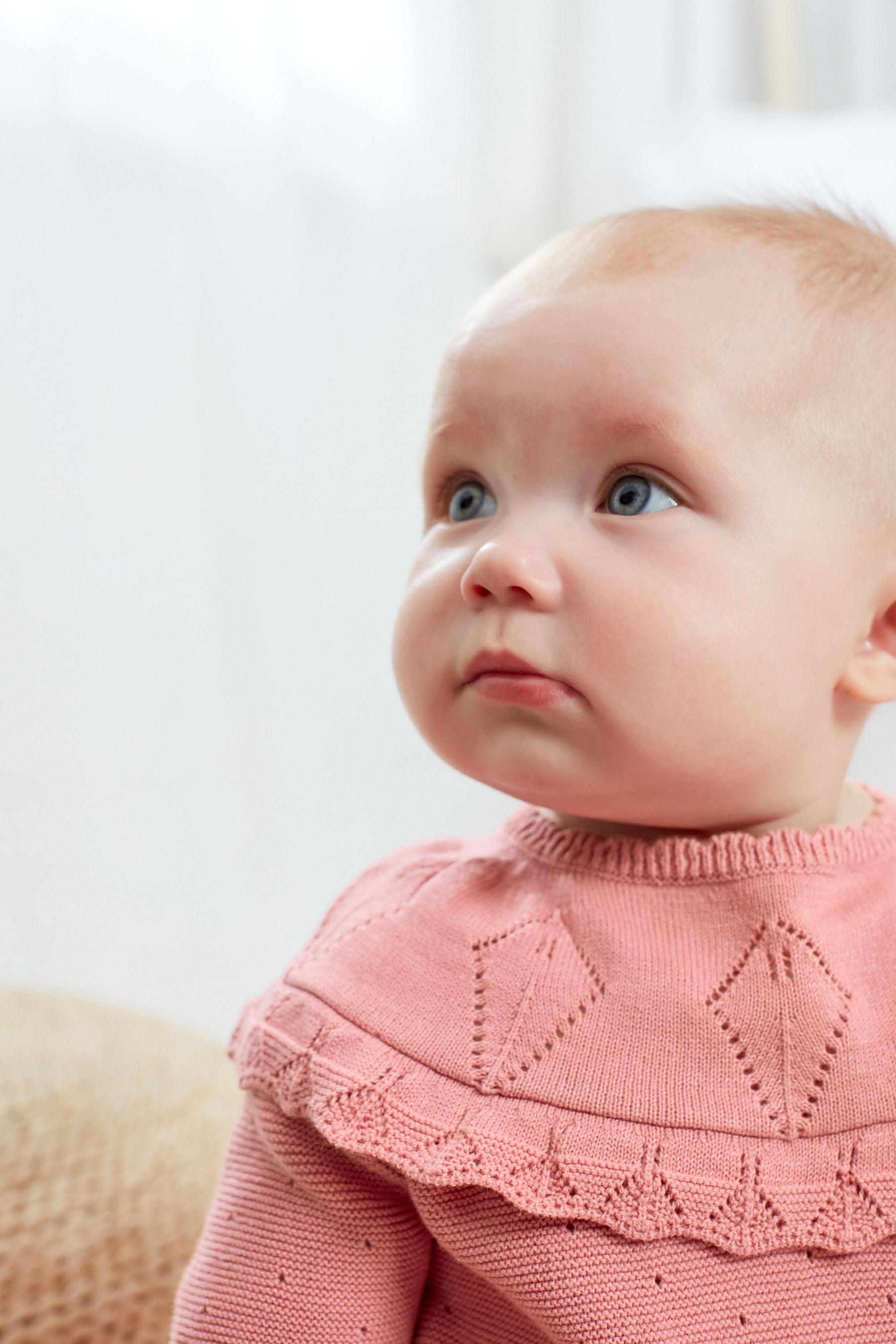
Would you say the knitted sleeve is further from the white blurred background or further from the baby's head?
the white blurred background

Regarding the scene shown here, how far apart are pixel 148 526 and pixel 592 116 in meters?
0.72

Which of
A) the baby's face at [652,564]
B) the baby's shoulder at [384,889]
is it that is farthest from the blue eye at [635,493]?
the baby's shoulder at [384,889]

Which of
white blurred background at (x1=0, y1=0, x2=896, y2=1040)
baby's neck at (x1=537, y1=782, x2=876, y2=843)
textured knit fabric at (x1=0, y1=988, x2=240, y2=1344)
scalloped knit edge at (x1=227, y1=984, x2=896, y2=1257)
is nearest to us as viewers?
scalloped knit edge at (x1=227, y1=984, x2=896, y2=1257)

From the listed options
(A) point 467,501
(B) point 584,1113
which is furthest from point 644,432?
(B) point 584,1113

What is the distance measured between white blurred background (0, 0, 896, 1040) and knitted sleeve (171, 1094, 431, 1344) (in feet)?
2.73

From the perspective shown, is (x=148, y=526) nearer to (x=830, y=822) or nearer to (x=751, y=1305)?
(x=830, y=822)

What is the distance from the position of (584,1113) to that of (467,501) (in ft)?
1.14

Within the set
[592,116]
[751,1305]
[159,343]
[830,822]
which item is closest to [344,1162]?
[751,1305]

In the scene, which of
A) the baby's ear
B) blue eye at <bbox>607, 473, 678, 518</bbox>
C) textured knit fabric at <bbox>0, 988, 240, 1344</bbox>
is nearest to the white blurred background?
textured knit fabric at <bbox>0, 988, 240, 1344</bbox>

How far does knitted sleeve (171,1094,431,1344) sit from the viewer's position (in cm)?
73

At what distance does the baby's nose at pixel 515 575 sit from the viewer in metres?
0.68

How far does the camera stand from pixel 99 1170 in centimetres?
99

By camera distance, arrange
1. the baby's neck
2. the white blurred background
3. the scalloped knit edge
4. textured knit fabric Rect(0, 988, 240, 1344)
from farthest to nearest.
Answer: the white blurred background < textured knit fabric Rect(0, 988, 240, 1344) < the baby's neck < the scalloped knit edge

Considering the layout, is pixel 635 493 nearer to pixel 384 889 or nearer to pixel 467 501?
pixel 467 501
